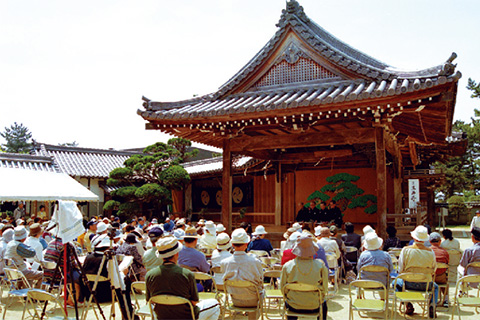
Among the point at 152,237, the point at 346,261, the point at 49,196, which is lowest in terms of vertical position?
the point at 346,261

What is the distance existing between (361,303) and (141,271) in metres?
3.90

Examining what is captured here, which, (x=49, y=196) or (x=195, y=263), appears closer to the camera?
(x=195, y=263)

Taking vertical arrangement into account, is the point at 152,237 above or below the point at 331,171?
below

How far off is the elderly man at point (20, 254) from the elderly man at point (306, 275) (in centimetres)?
480

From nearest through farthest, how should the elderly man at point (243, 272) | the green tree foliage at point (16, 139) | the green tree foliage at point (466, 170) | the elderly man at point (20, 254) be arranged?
1. the elderly man at point (243, 272)
2. the elderly man at point (20, 254)
3. the green tree foliage at point (466, 170)
4. the green tree foliage at point (16, 139)

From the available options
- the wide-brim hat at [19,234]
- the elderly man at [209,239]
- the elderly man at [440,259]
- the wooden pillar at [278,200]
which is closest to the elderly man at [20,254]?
the wide-brim hat at [19,234]

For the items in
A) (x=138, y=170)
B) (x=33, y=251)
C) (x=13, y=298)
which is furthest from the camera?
(x=138, y=170)

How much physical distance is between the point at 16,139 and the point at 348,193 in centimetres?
5005

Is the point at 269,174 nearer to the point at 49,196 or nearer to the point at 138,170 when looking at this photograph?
the point at 138,170

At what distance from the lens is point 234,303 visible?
5.39 metres

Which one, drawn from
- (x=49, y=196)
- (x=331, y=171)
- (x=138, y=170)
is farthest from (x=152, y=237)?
(x=138, y=170)

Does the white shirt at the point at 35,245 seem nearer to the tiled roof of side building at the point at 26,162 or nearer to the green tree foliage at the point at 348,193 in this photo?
the green tree foliage at the point at 348,193

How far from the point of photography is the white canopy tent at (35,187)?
769 centimetres

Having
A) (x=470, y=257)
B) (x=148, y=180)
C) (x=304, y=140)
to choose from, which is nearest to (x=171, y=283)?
(x=470, y=257)
